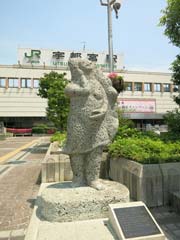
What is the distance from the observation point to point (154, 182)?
5.14 metres

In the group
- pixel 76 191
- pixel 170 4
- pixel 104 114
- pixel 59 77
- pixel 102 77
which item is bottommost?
pixel 76 191

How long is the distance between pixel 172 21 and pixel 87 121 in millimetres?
8170

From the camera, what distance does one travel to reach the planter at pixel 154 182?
5.09 meters

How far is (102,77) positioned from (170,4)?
300 inches

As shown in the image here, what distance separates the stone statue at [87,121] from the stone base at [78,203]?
0.23 meters

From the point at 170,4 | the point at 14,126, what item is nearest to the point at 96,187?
the point at 170,4

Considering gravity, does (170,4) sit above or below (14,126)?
above

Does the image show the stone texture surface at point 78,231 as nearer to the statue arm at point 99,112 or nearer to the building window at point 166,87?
the statue arm at point 99,112

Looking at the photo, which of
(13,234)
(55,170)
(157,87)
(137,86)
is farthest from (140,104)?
(13,234)

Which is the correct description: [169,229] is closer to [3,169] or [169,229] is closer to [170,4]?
[3,169]

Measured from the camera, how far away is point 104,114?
4027 millimetres

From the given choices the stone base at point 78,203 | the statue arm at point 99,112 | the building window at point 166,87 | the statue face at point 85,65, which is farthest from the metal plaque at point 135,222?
the building window at point 166,87

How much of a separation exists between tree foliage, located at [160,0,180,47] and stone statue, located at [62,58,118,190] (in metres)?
7.32

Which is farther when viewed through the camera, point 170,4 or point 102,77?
point 170,4
